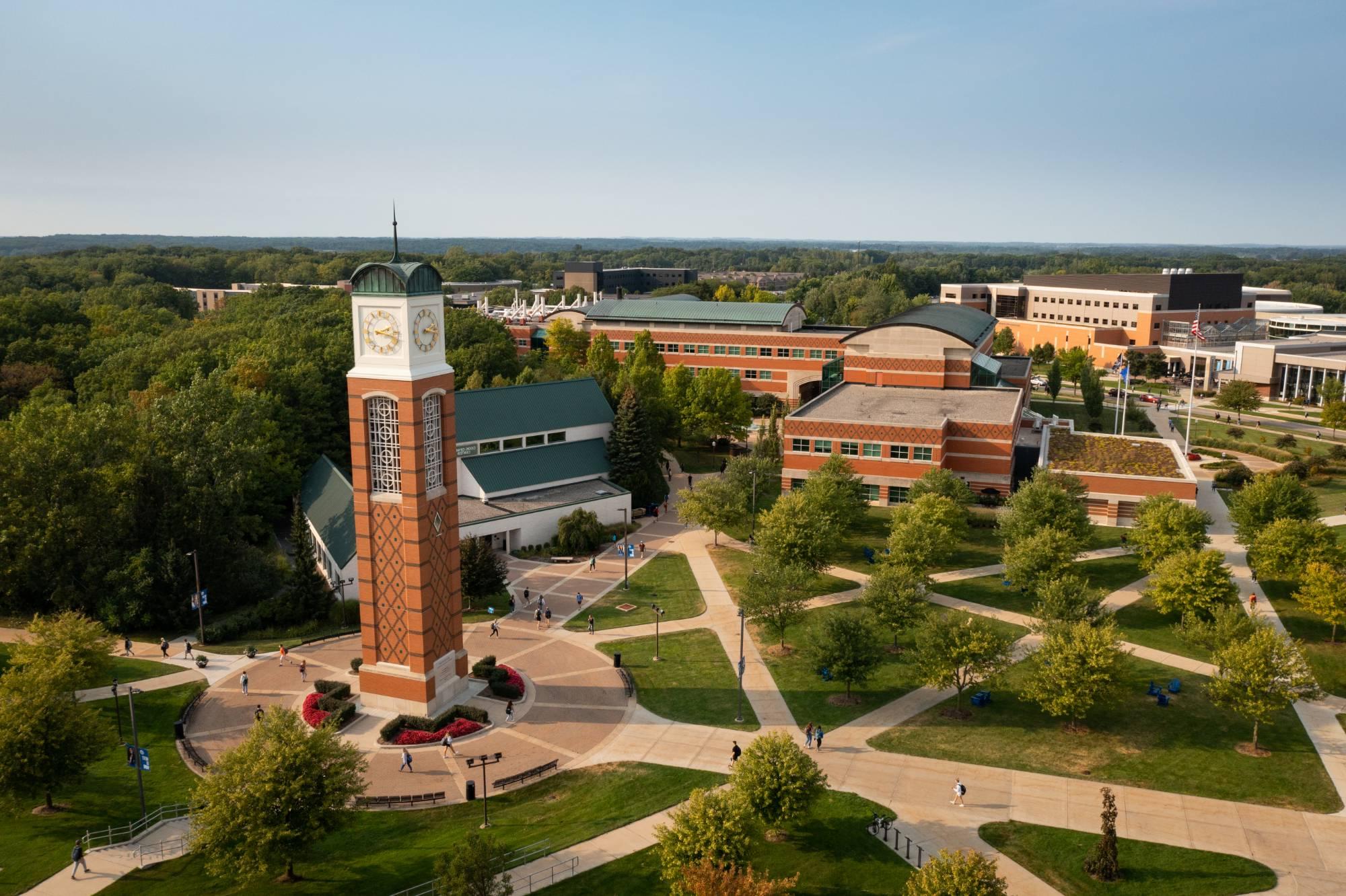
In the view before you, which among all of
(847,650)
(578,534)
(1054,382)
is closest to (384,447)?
(847,650)

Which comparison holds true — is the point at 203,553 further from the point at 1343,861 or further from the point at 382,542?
the point at 1343,861

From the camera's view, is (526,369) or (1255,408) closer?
(526,369)

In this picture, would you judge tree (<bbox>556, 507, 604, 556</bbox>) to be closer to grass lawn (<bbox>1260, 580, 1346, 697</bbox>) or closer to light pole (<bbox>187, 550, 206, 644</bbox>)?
light pole (<bbox>187, 550, 206, 644</bbox>)

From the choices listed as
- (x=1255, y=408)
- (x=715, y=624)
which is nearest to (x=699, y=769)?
(x=715, y=624)

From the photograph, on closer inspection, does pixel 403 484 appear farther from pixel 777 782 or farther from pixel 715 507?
pixel 715 507

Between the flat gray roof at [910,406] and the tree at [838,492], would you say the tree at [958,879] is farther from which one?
the flat gray roof at [910,406]

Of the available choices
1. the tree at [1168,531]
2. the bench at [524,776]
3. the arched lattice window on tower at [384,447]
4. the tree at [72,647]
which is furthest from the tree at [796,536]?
the tree at [72,647]

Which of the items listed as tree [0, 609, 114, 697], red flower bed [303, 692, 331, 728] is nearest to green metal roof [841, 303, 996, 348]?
red flower bed [303, 692, 331, 728]
